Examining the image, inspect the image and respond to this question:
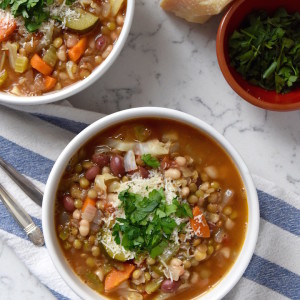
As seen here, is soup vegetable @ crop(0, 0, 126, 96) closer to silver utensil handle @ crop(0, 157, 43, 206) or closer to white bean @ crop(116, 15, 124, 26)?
white bean @ crop(116, 15, 124, 26)

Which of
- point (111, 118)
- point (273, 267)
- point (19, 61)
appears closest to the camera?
point (111, 118)

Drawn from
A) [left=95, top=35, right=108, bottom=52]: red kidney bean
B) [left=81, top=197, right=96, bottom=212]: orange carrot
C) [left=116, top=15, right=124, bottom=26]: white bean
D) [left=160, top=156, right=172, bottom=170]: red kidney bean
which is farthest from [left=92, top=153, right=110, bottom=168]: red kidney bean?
[left=116, top=15, right=124, bottom=26]: white bean

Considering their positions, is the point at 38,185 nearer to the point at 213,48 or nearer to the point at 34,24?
the point at 34,24

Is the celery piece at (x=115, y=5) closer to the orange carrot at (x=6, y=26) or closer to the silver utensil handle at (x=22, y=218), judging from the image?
the orange carrot at (x=6, y=26)

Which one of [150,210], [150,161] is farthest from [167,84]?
[150,210]

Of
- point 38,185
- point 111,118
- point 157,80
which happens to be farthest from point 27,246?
point 157,80

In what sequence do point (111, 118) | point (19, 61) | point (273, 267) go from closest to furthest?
1. point (111, 118)
2. point (19, 61)
3. point (273, 267)

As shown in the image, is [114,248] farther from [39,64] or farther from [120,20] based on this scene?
[120,20]
